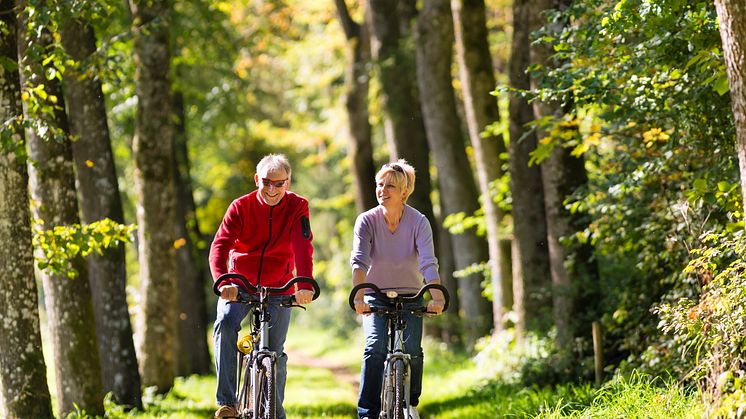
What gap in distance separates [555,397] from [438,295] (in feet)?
9.37

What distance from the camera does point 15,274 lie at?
904 centimetres

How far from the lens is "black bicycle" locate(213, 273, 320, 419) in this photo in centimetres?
727

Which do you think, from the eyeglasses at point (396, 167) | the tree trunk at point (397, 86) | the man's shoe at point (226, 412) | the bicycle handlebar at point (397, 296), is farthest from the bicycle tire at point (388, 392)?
the tree trunk at point (397, 86)

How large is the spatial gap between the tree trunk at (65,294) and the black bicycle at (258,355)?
3.62 meters

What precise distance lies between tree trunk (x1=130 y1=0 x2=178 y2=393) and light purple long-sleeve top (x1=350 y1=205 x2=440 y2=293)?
264 inches

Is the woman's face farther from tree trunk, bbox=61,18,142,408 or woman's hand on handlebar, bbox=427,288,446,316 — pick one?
tree trunk, bbox=61,18,142,408

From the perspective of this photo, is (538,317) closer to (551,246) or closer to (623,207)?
(551,246)

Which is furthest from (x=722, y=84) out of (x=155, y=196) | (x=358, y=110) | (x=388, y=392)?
(x=358, y=110)

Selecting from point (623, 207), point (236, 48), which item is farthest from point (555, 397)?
point (236, 48)

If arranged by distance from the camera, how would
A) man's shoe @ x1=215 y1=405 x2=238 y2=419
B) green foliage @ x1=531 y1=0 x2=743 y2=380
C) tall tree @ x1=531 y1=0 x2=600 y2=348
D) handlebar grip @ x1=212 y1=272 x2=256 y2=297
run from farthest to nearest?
tall tree @ x1=531 y1=0 x2=600 y2=348
green foliage @ x1=531 y1=0 x2=743 y2=380
man's shoe @ x1=215 y1=405 x2=238 y2=419
handlebar grip @ x1=212 y1=272 x2=256 y2=297

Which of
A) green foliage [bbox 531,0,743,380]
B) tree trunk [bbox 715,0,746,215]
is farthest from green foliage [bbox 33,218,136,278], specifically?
tree trunk [bbox 715,0,746,215]

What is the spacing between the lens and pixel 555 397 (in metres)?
9.80

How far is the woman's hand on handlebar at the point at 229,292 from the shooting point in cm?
732

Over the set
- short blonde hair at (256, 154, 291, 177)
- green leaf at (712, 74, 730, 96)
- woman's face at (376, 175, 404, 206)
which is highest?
green leaf at (712, 74, 730, 96)
